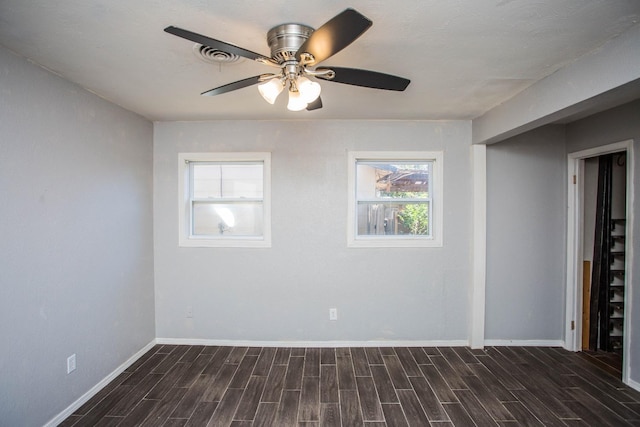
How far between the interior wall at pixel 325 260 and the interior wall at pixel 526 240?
0.31 m

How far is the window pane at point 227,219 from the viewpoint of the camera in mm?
3127

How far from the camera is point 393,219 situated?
3.11 metres

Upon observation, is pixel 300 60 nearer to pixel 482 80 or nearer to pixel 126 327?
pixel 482 80

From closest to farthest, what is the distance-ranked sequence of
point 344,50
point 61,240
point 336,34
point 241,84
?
point 336,34 → point 241,84 → point 344,50 → point 61,240

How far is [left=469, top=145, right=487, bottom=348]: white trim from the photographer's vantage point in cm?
295

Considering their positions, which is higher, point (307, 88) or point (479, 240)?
point (307, 88)

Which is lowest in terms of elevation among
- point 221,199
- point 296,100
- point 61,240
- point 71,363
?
point 71,363

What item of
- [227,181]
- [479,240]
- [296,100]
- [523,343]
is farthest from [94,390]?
[523,343]

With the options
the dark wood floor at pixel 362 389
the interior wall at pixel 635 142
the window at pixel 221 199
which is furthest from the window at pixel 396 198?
the interior wall at pixel 635 142

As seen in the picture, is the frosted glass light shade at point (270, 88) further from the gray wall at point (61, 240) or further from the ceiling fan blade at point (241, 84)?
the gray wall at point (61, 240)

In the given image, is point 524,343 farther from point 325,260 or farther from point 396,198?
point 325,260

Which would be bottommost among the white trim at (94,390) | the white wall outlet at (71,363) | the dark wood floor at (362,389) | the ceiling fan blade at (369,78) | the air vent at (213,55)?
the dark wood floor at (362,389)

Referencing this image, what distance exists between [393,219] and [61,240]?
2906mm

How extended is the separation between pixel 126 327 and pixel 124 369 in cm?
37
